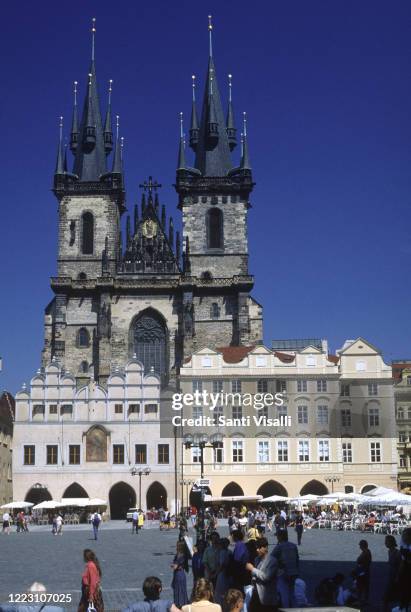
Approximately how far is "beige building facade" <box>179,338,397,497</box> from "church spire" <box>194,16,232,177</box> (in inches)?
684

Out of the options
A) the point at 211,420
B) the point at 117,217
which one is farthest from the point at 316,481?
the point at 117,217

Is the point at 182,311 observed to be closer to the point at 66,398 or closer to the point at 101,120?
the point at 66,398

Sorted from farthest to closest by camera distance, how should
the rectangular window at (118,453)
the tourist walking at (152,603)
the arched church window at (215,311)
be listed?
the arched church window at (215,311), the rectangular window at (118,453), the tourist walking at (152,603)

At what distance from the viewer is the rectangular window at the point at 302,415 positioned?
53969 millimetres

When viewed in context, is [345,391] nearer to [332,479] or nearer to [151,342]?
[332,479]

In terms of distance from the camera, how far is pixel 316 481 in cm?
5334

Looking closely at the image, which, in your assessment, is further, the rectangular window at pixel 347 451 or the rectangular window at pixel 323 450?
the rectangular window at pixel 347 451

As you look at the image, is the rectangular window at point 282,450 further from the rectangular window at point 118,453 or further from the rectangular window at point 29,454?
the rectangular window at point 29,454

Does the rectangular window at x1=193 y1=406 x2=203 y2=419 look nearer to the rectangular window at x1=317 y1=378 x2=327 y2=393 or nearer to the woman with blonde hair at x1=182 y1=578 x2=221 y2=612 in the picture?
the rectangular window at x1=317 y1=378 x2=327 y2=393

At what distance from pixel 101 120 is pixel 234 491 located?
31378mm

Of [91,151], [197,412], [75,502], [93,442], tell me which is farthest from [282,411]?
[91,151]

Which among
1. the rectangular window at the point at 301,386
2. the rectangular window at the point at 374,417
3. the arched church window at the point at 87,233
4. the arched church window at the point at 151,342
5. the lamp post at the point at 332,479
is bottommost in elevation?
the lamp post at the point at 332,479

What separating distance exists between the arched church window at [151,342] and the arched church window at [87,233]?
6743 millimetres

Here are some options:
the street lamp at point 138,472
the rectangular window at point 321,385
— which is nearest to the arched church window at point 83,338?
the street lamp at point 138,472
